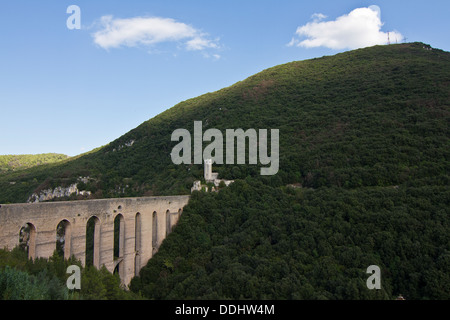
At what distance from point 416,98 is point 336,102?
34.4 feet

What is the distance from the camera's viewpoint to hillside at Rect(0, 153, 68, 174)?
278 ft

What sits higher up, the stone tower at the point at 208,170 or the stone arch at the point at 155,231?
the stone tower at the point at 208,170

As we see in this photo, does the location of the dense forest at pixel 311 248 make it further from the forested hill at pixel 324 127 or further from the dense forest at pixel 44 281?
the dense forest at pixel 44 281

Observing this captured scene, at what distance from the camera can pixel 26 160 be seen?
94.5m

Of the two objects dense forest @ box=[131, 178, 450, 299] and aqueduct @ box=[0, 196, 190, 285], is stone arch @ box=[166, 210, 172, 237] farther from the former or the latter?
dense forest @ box=[131, 178, 450, 299]

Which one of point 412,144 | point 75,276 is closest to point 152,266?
point 75,276

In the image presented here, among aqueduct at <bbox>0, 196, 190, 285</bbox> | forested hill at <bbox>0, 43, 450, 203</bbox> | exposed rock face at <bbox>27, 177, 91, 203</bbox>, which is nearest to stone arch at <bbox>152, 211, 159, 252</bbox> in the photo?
aqueduct at <bbox>0, 196, 190, 285</bbox>

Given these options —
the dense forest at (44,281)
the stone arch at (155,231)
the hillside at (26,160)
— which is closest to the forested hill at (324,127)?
the stone arch at (155,231)

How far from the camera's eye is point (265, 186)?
28516 mm

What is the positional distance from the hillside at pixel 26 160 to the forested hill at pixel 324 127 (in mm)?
45283

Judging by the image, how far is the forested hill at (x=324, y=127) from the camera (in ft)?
90.8

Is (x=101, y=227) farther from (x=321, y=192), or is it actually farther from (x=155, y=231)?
(x=321, y=192)

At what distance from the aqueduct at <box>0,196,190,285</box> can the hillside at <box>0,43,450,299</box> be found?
1.48 m
